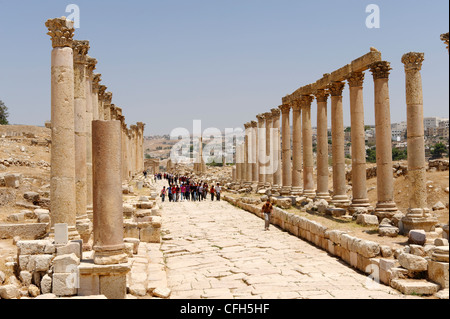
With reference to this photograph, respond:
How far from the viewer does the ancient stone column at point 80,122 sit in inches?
550

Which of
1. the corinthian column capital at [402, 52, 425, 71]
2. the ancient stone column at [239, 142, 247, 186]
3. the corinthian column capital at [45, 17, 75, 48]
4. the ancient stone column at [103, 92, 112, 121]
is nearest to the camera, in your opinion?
the corinthian column capital at [45, 17, 75, 48]

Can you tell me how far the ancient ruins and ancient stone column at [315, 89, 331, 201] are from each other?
5 centimetres

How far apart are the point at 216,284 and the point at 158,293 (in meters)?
1.45

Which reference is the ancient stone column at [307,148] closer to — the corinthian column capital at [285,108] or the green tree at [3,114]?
the corinthian column capital at [285,108]

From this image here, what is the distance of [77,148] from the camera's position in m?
14.2

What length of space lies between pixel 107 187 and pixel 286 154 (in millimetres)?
20654

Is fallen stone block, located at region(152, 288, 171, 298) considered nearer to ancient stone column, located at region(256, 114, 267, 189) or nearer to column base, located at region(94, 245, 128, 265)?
column base, located at region(94, 245, 128, 265)

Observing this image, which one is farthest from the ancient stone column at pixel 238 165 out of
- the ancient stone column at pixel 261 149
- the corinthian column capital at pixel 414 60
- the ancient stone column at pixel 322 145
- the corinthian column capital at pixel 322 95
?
the corinthian column capital at pixel 414 60

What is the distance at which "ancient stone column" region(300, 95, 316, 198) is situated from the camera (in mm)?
24438

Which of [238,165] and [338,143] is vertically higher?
[338,143]

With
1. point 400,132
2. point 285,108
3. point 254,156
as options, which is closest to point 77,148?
point 285,108

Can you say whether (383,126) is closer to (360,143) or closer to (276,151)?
(360,143)

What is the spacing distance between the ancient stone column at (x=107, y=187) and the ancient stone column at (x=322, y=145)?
15.0 metres

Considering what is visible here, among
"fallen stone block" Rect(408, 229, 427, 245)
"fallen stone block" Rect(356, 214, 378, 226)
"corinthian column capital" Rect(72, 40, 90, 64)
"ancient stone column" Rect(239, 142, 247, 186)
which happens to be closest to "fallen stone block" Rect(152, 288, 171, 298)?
"fallen stone block" Rect(408, 229, 427, 245)
